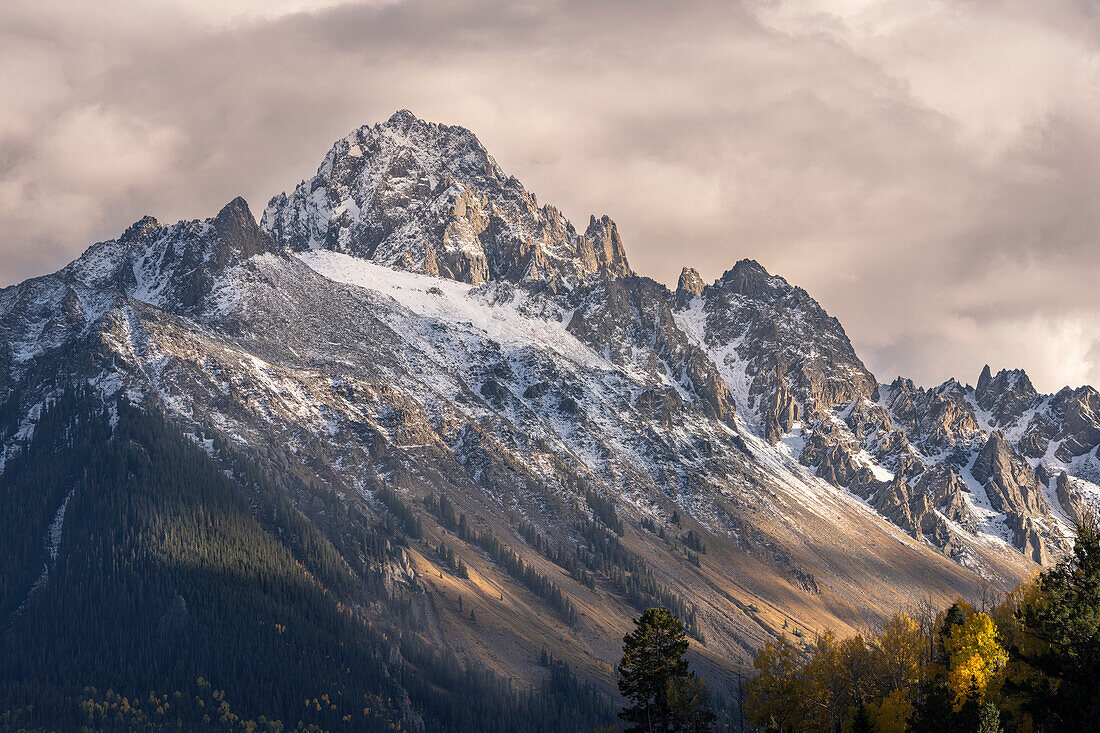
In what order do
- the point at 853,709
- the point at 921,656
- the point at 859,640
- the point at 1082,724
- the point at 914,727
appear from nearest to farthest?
the point at 1082,724, the point at 914,727, the point at 853,709, the point at 921,656, the point at 859,640

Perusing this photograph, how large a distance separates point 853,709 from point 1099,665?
31.3 metres

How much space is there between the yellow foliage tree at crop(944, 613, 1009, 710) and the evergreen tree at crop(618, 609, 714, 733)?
20.2 m

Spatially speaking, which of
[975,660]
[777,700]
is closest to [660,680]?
[777,700]

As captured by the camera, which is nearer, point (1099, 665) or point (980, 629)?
point (1099, 665)

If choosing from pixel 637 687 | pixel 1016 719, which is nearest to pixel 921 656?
pixel 1016 719

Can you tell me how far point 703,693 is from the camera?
97500 millimetres

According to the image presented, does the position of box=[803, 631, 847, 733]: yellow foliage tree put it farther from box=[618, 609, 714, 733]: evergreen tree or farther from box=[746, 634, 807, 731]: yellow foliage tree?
box=[618, 609, 714, 733]: evergreen tree

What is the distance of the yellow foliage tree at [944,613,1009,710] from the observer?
89.2 m

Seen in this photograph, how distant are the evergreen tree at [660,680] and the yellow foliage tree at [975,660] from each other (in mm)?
20177

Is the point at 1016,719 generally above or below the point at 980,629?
below

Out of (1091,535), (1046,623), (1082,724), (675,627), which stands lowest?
(675,627)

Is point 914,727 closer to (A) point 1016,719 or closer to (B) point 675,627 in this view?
(A) point 1016,719

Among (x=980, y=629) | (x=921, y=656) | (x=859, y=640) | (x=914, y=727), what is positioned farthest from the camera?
(x=859, y=640)

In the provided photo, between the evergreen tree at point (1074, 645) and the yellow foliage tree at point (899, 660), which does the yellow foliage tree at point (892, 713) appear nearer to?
the yellow foliage tree at point (899, 660)
